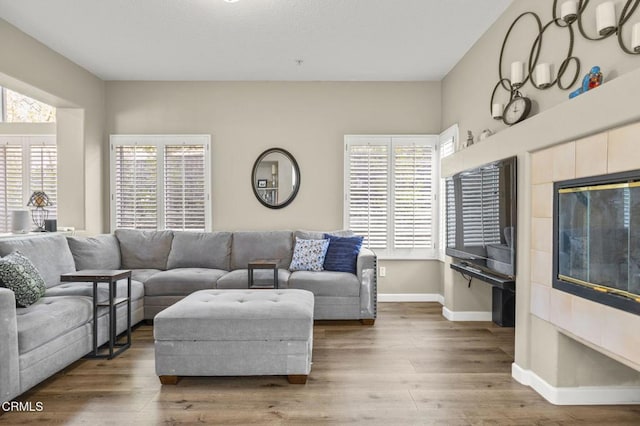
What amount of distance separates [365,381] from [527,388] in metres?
1.06

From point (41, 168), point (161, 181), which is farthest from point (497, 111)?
point (41, 168)

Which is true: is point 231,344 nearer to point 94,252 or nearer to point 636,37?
point 94,252

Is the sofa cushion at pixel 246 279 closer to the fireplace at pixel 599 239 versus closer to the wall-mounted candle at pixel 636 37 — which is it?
the fireplace at pixel 599 239

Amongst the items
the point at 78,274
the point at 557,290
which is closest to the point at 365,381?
the point at 557,290

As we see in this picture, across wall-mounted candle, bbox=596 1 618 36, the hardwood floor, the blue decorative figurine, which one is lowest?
the hardwood floor

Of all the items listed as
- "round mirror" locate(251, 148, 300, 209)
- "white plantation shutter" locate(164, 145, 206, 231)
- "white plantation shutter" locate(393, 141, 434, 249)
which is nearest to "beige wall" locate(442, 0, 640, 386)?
"white plantation shutter" locate(393, 141, 434, 249)

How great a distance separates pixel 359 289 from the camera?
4062 mm

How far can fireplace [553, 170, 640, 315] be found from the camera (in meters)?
1.79

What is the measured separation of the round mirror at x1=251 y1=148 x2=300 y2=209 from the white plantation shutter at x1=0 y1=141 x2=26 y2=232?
2993 millimetres

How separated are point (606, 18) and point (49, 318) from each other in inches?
149

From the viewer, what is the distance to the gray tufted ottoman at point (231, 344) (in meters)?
2.58

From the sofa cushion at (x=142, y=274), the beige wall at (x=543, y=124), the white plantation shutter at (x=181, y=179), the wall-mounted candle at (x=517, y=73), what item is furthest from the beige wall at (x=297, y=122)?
the wall-mounted candle at (x=517, y=73)

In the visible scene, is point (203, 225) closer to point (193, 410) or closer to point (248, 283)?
point (248, 283)

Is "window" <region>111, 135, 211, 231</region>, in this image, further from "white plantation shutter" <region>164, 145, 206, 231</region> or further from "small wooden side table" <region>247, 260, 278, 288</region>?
"small wooden side table" <region>247, 260, 278, 288</region>
